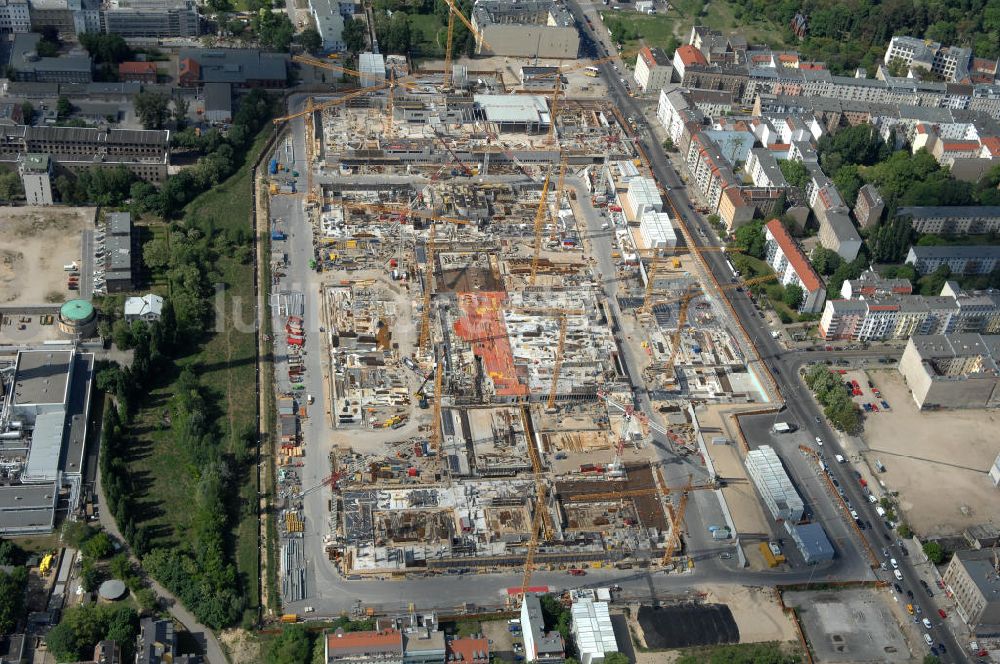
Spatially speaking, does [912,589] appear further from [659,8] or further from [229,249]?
[659,8]

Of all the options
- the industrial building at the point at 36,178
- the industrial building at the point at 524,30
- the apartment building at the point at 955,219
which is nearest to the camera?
the industrial building at the point at 36,178

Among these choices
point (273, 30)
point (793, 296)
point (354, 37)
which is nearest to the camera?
point (793, 296)

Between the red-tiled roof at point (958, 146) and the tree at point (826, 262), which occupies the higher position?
the red-tiled roof at point (958, 146)

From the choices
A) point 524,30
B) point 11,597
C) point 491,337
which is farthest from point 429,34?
point 11,597

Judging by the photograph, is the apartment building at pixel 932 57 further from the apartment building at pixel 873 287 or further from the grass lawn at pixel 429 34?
the grass lawn at pixel 429 34

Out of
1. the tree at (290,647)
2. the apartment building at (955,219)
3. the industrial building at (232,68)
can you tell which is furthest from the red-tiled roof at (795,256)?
the industrial building at (232,68)

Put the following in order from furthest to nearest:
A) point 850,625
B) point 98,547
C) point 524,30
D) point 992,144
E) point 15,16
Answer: point 524,30
point 15,16
point 992,144
point 850,625
point 98,547

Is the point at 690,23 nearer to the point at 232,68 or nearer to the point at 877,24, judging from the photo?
the point at 877,24

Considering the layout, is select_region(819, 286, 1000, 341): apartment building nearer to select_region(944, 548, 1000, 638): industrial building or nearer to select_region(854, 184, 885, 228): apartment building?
select_region(854, 184, 885, 228): apartment building

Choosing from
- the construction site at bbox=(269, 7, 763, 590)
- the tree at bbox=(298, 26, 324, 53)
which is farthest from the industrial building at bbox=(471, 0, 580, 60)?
the tree at bbox=(298, 26, 324, 53)
